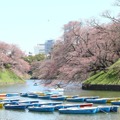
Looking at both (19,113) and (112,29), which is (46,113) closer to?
(19,113)

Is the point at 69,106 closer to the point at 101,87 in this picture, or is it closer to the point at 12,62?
the point at 101,87

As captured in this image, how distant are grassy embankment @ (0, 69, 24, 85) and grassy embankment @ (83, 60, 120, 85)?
30616 mm

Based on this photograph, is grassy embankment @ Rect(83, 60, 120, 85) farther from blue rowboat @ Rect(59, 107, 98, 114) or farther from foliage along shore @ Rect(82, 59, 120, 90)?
blue rowboat @ Rect(59, 107, 98, 114)

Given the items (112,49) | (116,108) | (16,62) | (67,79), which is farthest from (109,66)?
(16,62)

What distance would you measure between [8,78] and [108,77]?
117ft

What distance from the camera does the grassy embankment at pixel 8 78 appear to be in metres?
78.9

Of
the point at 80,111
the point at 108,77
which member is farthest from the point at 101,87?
the point at 80,111

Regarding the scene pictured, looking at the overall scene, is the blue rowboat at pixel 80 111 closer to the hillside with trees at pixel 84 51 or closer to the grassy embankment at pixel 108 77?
the grassy embankment at pixel 108 77

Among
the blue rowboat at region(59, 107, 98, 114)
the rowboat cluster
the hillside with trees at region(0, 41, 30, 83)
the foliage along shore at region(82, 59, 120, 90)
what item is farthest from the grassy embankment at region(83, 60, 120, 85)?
the hillside with trees at region(0, 41, 30, 83)

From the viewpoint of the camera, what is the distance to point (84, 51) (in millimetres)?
52875

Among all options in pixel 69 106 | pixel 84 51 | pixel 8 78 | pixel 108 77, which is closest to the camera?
pixel 69 106

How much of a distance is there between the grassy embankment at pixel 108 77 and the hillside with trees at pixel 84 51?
92 centimetres

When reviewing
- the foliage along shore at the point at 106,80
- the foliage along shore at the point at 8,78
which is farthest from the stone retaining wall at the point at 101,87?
the foliage along shore at the point at 8,78

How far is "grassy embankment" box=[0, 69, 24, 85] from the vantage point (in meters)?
78.9
